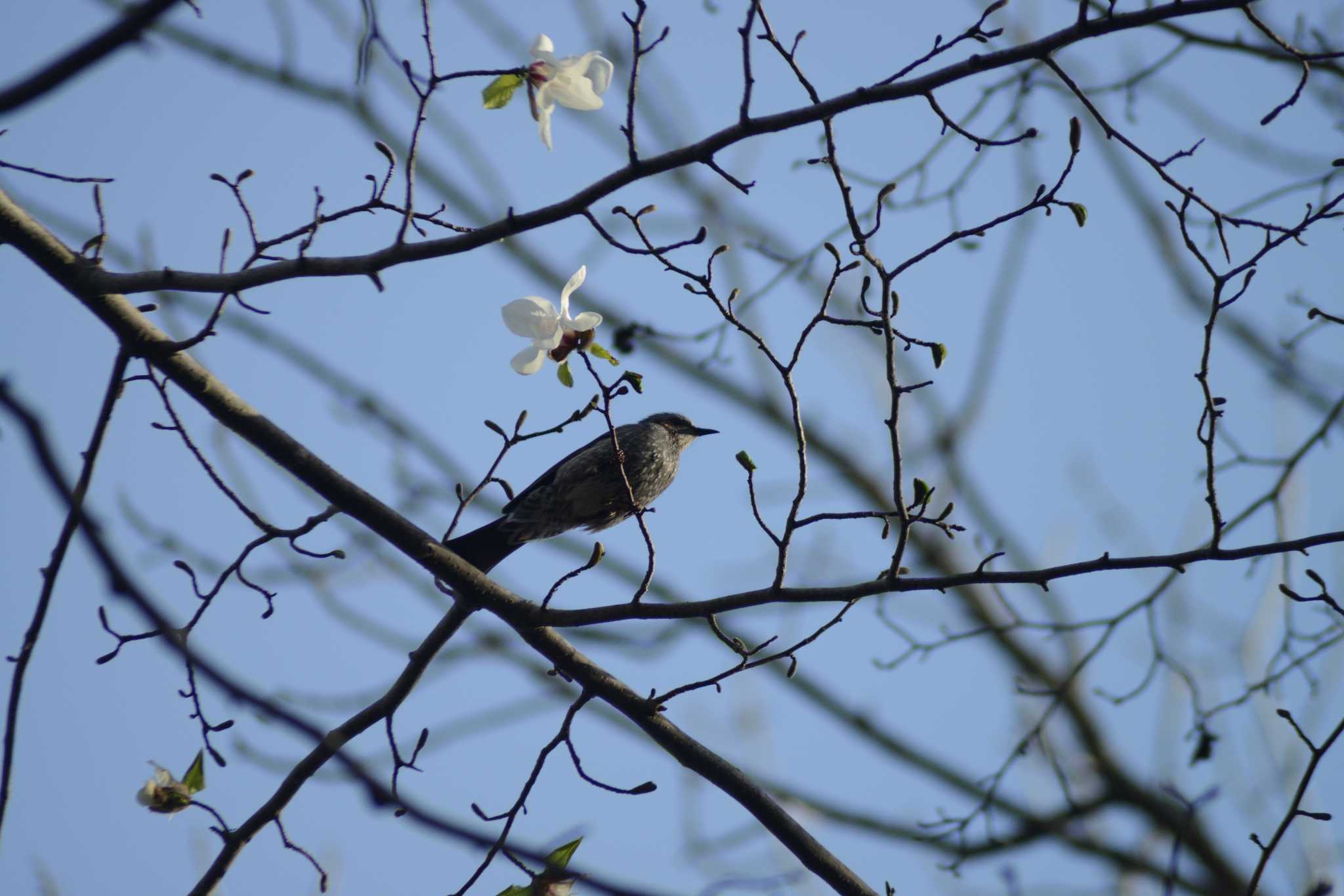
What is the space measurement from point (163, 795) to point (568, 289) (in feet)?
5.88

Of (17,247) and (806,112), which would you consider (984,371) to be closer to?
(806,112)

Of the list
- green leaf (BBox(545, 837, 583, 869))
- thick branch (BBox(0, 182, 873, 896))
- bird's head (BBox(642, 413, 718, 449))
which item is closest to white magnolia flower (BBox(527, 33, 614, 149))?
thick branch (BBox(0, 182, 873, 896))

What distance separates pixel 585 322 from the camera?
2854 millimetres

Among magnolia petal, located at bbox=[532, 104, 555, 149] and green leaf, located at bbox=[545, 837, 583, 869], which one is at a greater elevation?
magnolia petal, located at bbox=[532, 104, 555, 149]

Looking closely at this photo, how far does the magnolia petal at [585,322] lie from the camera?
2.85 metres

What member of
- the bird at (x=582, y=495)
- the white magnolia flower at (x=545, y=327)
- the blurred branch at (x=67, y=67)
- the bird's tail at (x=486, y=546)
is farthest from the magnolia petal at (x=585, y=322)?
the bird's tail at (x=486, y=546)

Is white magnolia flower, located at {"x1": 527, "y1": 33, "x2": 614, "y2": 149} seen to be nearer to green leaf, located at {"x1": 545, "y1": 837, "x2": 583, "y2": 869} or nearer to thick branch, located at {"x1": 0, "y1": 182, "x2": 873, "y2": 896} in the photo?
thick branch, located at {"x1": 0, "y1": 182, "x2": 873, "y2": 896}

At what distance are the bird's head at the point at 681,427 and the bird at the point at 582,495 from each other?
12 centimetres

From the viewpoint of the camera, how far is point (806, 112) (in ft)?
8.23

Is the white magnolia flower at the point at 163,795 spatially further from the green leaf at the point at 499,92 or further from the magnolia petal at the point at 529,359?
the green leaf at the point at 499,92

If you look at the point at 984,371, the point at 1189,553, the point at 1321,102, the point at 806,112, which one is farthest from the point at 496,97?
the point at 984,371

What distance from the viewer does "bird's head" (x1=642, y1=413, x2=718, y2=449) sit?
5.82m

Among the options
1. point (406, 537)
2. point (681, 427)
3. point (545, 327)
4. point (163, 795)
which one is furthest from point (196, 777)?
point (681, 427)

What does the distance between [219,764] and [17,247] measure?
1427 mm
